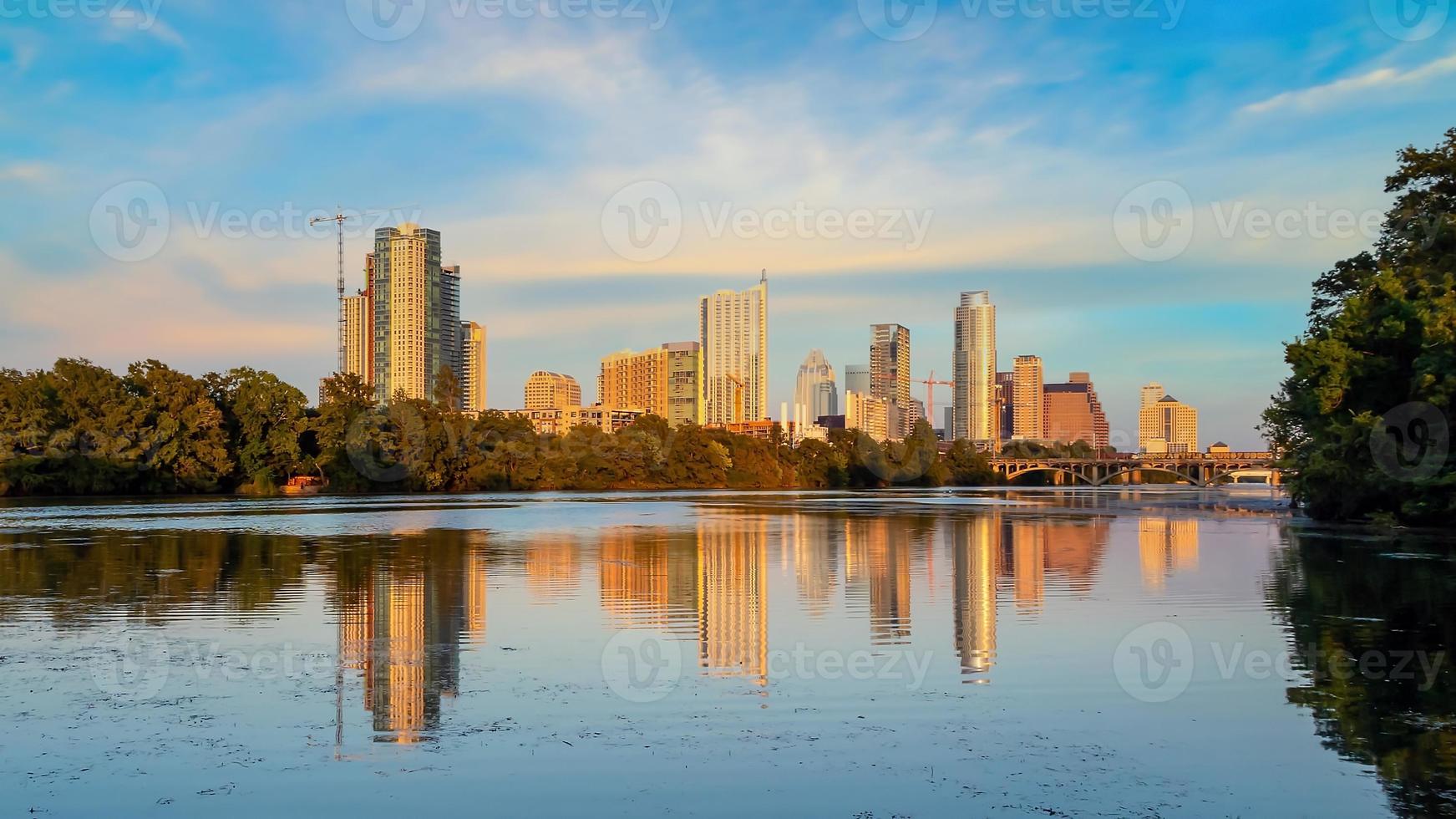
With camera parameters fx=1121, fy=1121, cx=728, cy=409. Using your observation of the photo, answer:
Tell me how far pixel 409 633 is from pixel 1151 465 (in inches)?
5322

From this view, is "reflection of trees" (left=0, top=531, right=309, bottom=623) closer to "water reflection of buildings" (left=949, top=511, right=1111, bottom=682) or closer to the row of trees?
"water reflection of buildings" (left=949, top=511, right=1111, bottom=682)

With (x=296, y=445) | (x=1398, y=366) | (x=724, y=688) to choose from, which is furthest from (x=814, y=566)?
(x=296, y=445)

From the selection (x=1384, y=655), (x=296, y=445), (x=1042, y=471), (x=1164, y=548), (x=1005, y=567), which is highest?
(x=296, y=445)

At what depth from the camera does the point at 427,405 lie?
111 m

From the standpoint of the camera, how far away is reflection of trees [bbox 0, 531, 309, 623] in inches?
756

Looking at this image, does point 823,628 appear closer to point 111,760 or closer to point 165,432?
point 111,760

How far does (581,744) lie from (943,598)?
11.7 meters

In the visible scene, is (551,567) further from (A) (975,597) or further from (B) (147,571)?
(A) (975,597)

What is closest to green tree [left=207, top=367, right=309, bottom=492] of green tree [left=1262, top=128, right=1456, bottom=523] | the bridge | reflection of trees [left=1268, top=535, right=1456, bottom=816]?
green tree [left=1262, top=128, right=1456, bottom=523]

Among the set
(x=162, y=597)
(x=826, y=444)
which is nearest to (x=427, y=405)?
(x=826, y=444)

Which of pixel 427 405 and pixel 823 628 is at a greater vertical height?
pixel 427 405

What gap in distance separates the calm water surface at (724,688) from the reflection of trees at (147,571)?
0.20 m

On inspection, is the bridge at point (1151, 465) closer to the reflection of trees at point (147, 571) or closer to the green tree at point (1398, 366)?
the green tree at point (1398, 366)

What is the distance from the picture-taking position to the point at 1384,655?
14.3 metres
